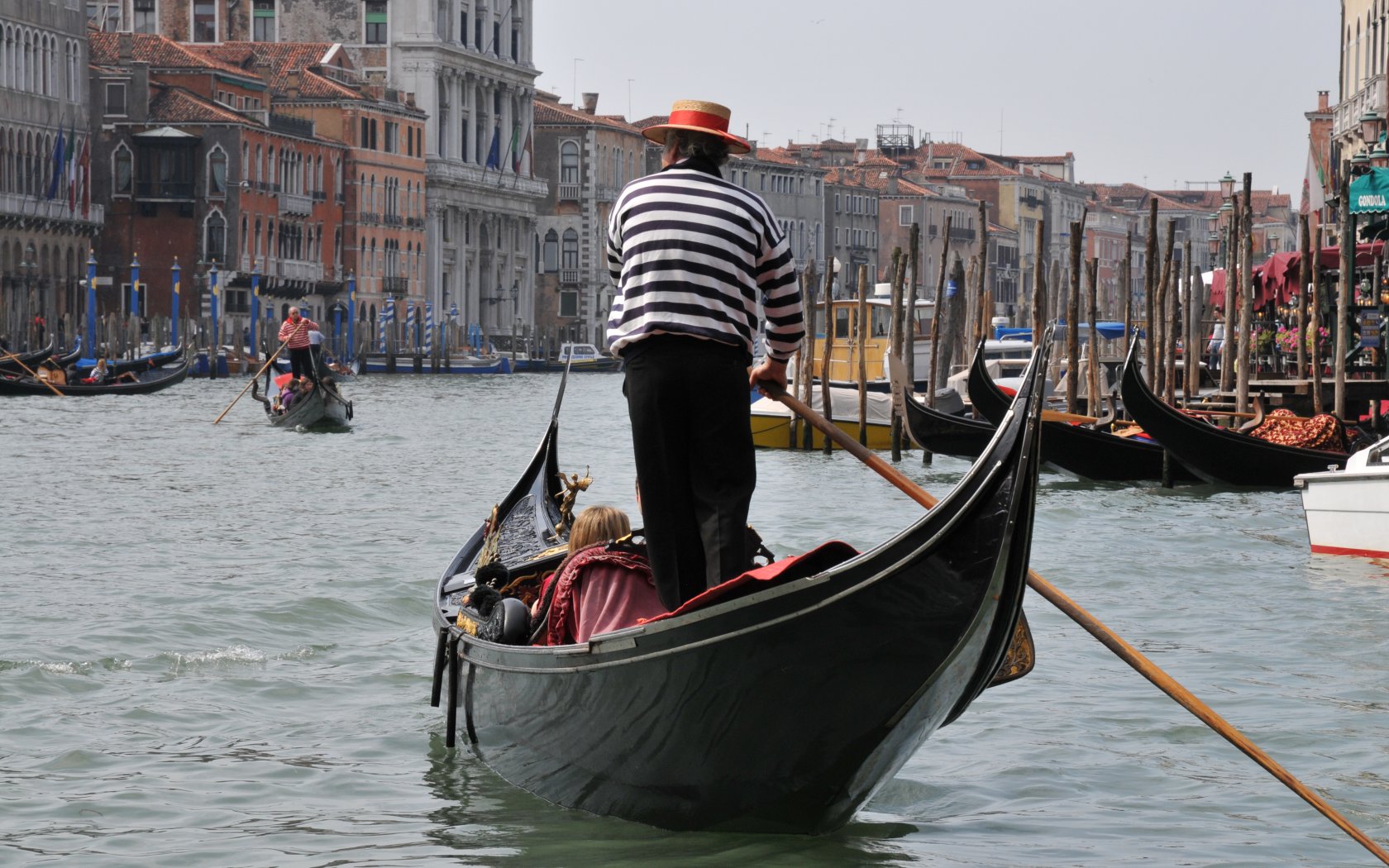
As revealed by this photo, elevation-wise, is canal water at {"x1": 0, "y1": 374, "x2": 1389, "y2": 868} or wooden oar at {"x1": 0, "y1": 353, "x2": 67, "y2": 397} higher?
wooden oar at {"x1": 0, "y1": 353, "x2": 67, "y2": 397}

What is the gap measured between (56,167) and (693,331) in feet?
93.0

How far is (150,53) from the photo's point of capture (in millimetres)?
34031

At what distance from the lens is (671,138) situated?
2953mm

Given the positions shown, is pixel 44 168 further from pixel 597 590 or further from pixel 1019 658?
pixel 1019 658

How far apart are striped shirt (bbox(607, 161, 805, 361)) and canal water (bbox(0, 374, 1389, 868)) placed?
51 centimetres

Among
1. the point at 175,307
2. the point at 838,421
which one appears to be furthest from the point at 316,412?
the point at 175,307

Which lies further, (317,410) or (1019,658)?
(317,410)

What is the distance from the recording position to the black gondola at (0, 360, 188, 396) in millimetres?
19484

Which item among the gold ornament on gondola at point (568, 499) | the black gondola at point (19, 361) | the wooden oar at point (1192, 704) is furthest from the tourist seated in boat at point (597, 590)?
the black gondola at point (19, 361)

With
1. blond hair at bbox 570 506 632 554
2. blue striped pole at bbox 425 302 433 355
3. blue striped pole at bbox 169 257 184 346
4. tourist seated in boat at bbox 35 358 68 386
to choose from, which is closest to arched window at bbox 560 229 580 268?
blue striped pole at bbox 425 302 433 355

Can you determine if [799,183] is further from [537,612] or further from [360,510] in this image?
[537,612]

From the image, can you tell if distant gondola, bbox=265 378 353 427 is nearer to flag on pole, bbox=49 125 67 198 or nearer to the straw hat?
the straw hat

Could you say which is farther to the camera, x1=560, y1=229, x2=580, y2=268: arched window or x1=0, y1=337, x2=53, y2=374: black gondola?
x1=560, y1=229, x2=580, y2=268: arched window

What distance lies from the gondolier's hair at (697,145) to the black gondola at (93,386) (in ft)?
56.1
